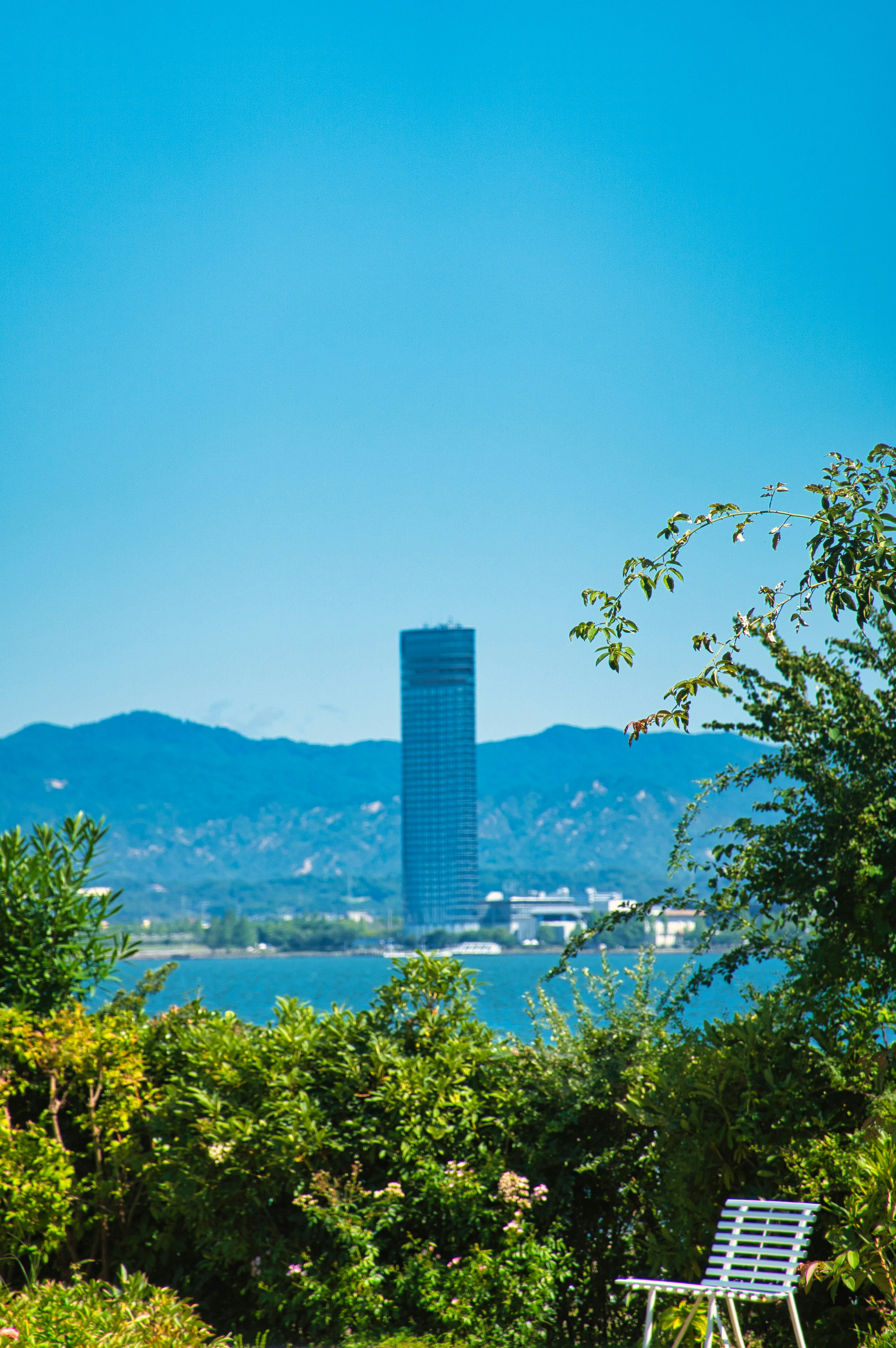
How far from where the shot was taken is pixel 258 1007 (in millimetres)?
62688

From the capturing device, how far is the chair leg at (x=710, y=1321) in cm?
445

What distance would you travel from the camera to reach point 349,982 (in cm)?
9119

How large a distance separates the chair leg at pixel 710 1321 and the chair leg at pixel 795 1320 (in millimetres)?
270

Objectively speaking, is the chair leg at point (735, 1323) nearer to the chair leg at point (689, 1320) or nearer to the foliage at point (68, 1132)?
the chair leg at point (689, 1320)

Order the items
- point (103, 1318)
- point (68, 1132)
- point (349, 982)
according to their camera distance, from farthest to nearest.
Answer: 1. point (349, 982)
2. point (68, 1132)
3. point (103, 1318)

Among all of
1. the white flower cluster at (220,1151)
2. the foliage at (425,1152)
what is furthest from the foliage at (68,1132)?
the white flower cluster at (220,1151)

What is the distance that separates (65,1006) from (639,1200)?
3475 millimetres

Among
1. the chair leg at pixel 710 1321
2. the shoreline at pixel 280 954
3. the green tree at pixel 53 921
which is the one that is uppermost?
the green tree at pixel 53 921

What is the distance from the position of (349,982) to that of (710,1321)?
89.4m

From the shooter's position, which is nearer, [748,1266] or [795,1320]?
[795,1320]

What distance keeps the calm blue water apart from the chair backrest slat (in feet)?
3.25

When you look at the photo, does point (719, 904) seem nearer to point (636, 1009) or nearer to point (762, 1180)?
point (636, 1009)

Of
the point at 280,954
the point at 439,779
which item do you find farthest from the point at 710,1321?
the point at 439,779

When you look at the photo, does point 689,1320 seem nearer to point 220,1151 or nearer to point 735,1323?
point 735,1323
